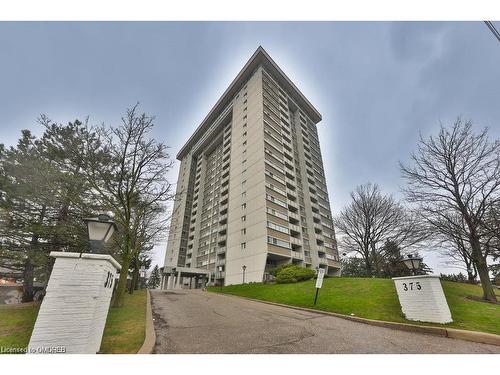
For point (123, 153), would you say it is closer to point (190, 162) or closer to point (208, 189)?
point (208, 189)

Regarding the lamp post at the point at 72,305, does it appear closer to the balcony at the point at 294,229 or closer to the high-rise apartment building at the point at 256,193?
the high-rise apartment building at the point at 256,193

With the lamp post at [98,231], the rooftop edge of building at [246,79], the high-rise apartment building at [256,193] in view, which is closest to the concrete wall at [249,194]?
the high-rise apartment building at [256,193]

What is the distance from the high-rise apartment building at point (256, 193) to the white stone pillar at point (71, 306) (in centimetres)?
3000

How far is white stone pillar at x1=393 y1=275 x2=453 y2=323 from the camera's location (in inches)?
298

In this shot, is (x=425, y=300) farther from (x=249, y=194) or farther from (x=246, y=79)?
(x=246, y=79)

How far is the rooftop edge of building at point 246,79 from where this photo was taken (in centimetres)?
5522

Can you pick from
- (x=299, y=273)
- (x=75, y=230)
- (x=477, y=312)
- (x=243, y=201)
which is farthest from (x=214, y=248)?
(x=477, y=312)

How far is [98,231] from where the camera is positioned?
4.53m

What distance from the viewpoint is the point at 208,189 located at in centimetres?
6181

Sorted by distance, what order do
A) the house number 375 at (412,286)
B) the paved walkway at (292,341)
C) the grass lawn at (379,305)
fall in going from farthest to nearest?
the house number 375 at (412,286) < the grass lawn at (379,305) < the paved walkway at (292,341)

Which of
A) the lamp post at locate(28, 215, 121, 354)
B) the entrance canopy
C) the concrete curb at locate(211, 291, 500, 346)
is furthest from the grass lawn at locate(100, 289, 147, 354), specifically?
the entrance canopy

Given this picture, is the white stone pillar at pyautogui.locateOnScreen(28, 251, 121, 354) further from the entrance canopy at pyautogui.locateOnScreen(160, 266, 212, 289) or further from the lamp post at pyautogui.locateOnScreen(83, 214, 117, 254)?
the entrance canopy at pyautogui.locateOnScreen(160, 266, 212, 289)

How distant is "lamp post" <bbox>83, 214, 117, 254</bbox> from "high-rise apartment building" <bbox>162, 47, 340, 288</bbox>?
96.7ft

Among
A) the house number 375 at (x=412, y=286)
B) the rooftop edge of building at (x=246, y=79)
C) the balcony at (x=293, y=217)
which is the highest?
the rooftop edge of building at (x=246, y=79)
